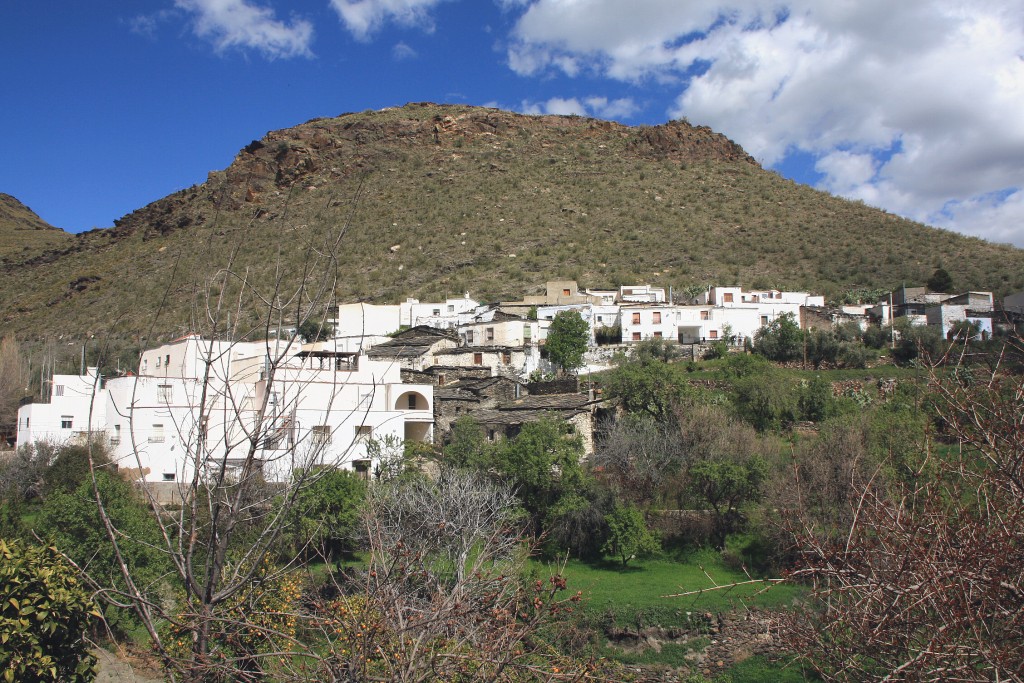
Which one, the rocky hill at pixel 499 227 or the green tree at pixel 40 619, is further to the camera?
the rocky hill at pixel 499 227

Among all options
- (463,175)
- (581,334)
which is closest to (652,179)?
(463,175)

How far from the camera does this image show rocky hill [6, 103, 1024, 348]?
5494 centimetres

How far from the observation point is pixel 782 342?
3781cm

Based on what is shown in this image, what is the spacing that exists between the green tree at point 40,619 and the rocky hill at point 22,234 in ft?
275

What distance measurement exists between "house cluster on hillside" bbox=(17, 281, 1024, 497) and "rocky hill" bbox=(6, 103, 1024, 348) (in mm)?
6956

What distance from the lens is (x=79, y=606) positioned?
6.82m

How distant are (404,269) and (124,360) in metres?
24.3

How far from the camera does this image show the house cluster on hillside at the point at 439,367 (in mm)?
23656

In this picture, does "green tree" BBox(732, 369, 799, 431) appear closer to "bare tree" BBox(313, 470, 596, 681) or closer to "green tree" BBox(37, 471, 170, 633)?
"bare tree" BBox(313, 470, 596, 681)

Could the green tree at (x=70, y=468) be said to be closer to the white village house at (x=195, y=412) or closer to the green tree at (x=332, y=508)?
the white village house at (x=195, y=412)

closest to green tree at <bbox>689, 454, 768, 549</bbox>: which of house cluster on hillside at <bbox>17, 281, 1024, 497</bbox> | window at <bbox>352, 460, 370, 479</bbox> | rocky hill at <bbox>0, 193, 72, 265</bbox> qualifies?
house cluster on hillside at <bbox>17, 281, 1024, 497</bbox>

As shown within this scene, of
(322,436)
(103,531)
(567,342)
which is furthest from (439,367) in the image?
(322,436)

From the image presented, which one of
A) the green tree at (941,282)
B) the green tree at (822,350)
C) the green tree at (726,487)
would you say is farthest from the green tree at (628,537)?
the green tree at (941,282)

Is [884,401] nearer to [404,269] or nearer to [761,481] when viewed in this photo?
[761,481]
